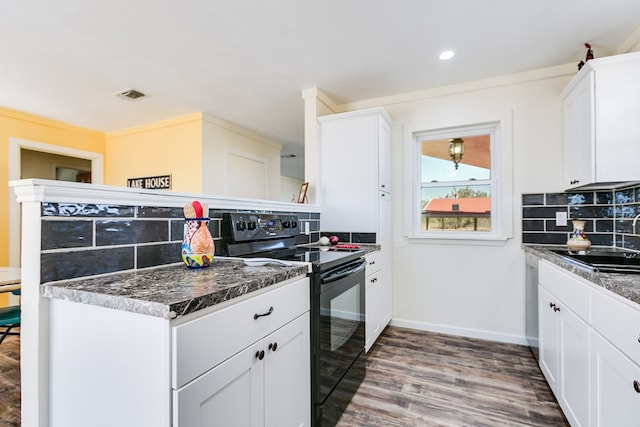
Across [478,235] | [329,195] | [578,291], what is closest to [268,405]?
[578,291]

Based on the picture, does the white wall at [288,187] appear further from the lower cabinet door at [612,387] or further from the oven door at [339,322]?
the lower cabinet door at [612,387]

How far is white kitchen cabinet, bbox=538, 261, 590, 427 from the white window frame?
76cm

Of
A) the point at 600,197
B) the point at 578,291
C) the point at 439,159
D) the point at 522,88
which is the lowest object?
the point at 578,291

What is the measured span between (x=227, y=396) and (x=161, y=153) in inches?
146

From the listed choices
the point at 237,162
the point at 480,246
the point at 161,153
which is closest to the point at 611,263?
the point at 480,246

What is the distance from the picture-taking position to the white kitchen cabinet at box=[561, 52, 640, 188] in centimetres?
184

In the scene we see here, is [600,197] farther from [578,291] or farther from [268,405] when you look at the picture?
[268,405]

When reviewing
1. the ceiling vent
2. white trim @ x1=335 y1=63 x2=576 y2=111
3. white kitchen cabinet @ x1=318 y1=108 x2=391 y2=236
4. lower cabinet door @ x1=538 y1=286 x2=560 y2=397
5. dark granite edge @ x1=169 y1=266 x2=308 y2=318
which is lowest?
lower cabinet door @ x1=538 y1=286 x2=560 y2=397

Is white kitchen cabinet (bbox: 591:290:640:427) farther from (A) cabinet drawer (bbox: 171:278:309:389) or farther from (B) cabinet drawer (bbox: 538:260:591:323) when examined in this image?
(A) cabinet drawer (bbox: 171:278:309:389)

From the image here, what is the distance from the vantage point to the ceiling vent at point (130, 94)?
2974mm

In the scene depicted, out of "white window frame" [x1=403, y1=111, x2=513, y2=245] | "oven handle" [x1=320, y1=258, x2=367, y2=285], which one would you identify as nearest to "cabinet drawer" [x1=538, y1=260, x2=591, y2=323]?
"white window frame" [x1=403, y1=111, x2=513, y2=245]

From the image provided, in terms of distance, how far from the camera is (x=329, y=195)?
2865 millimetres

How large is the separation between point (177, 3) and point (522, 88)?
2.71 m

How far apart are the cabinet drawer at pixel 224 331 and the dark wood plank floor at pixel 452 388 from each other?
0.93m
